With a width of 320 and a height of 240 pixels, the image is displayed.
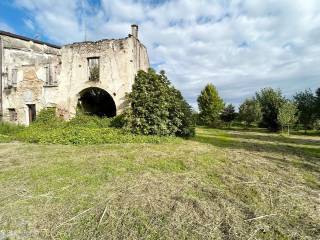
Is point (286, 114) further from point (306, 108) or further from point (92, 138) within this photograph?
point (92, 138)

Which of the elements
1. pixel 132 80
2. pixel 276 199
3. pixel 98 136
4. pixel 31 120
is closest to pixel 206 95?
pixel 132 80

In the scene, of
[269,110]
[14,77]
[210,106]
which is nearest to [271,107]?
[269,110]

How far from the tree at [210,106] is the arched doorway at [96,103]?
60.3ft

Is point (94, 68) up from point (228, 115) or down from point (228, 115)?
up

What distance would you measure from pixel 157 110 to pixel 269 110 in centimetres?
1873

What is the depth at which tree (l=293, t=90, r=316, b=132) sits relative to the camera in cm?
2930

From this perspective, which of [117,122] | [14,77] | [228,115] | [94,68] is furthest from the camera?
[228,115]

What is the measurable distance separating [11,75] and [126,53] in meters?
Answer: 8.25

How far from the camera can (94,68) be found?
54.6 feet

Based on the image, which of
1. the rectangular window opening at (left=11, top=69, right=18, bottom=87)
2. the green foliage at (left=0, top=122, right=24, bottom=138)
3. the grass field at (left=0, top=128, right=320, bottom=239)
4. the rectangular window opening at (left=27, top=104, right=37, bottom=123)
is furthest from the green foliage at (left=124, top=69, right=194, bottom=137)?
the rectangular window opening at (left=11, top=69, right=18, bottom=87)

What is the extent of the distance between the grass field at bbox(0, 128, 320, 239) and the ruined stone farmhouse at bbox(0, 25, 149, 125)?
8.83 m

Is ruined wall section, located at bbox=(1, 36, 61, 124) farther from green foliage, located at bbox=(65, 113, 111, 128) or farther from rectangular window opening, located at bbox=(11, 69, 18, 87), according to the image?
green foliage, located at bbox=(65, 113, 111, 128)

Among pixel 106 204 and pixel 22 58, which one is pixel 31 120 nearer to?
pixel 22 58

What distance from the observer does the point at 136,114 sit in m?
13.4
